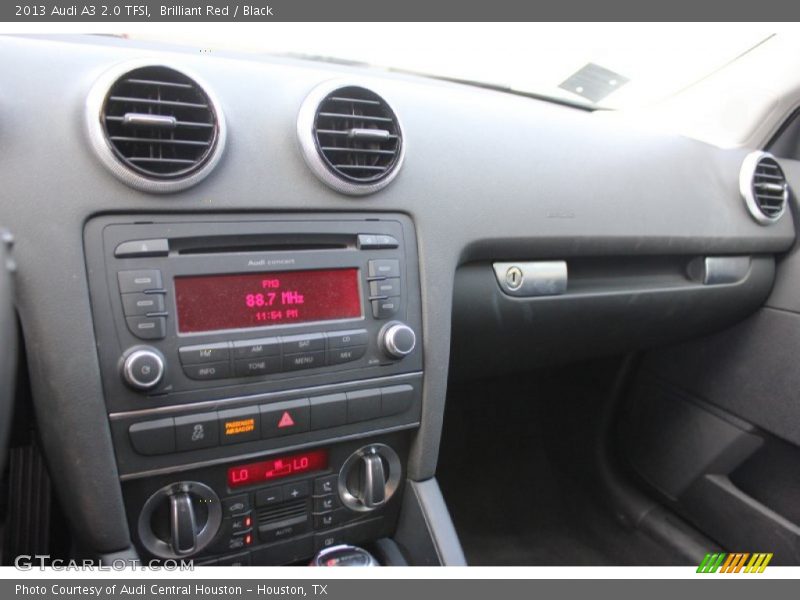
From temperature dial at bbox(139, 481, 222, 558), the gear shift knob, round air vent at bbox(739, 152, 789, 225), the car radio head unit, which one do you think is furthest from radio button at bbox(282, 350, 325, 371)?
round air vent at bbox(739, 152, 789, 225)

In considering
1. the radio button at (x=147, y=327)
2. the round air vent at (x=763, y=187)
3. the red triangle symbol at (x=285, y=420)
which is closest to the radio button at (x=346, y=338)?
the red triangle symbol at (x=285, y=420)

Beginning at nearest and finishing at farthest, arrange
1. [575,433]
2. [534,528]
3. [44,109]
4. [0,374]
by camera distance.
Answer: [0,374], [44,109], [534,528], [575,433]

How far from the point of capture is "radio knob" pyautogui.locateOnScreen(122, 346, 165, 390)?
730 millimetres

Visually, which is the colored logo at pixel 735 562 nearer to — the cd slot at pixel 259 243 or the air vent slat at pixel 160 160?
the cd slot at pixel 259 243

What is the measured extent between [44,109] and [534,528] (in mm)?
1550

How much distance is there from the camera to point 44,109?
713 mm

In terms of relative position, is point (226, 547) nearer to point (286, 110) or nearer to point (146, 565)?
point (146, 565)

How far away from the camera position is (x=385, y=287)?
0.89 m

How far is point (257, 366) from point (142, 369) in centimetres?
15

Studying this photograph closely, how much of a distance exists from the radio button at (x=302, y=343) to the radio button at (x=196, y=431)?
132 millimetres

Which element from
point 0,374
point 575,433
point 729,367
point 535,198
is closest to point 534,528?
point 575,433

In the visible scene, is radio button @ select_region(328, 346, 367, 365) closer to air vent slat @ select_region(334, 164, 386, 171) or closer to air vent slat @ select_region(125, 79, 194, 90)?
air vent slat @ select_region(334, 164, 386, 171)

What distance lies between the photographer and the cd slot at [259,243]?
0.78 metres

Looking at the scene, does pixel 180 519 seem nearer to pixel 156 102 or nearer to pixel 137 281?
pixel 137 281
